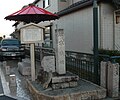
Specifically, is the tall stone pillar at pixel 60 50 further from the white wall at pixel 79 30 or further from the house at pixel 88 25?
the white wall at pixel 79 30

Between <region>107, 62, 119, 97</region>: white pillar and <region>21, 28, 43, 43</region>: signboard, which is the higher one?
<region>21, 28, 43, 43</region>: signboard

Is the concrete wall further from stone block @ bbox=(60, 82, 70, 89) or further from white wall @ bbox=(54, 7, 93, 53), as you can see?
stone block @ bbox=(60, 82, 70, 89)

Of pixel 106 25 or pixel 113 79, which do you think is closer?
pixel 113 79

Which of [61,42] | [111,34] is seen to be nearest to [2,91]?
[61,42]

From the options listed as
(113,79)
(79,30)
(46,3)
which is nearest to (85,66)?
(113,79)

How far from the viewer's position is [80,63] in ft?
27.5

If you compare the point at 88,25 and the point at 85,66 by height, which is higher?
the point at 88,25

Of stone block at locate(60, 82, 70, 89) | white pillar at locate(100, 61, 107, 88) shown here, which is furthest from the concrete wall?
stone block at locate(60, 82, 70, 89)

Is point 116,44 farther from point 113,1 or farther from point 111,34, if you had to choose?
point 113,1

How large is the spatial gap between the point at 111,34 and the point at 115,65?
14.4 ft

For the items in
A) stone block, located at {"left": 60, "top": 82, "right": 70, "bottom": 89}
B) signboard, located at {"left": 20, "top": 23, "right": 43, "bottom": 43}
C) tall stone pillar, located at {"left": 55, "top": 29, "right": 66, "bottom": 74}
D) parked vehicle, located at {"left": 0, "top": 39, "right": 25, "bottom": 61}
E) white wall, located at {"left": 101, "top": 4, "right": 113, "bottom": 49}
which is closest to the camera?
stone block, located at {"left": 60, "top": 82, "right": 70, "bottom": 89}

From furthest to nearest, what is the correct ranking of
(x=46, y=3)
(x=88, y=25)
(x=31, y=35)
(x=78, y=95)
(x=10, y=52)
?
(x=46, y=3)
(x=10, y=52)
(x=88, y=25)
(x=31, y=35)
(x=78, y=95)

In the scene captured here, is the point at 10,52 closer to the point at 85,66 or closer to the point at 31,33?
the point at 31,33

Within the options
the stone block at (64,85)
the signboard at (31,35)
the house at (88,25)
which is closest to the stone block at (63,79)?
the stone block at (64,85)
